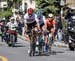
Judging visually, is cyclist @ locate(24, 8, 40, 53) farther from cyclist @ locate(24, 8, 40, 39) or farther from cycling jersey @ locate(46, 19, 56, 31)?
cycling jersey @ locate(46, 19, 56, 31)

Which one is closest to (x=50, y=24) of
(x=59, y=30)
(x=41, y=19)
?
(x=41, y=19)

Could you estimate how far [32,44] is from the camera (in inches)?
693

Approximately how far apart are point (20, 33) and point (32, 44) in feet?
67.1

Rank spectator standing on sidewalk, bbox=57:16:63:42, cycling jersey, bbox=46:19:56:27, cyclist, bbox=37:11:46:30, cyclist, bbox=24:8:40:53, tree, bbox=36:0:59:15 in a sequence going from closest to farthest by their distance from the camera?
cyclist, bbox=24:8:40:53 → cyclist, bbox=37:11:46:30 → cycling jersey, bbox=46:19:56:27 → spectator standing on sidewalk, bbox=57:16:63:42 → tree, bbox=36:0:59:15

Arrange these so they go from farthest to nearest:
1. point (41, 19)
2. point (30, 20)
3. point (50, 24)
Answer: point (50, 24) < point (41, 19) < point (30, 20)

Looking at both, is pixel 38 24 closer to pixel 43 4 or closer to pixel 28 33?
pixel 28 33

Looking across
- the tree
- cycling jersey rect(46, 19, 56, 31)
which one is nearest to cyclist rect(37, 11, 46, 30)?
cycling jersey rect(46, 19, 56, 31)

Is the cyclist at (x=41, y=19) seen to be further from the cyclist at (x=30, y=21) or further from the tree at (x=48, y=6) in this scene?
the tree at (x=48, y=6)

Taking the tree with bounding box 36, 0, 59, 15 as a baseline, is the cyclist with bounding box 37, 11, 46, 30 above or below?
below

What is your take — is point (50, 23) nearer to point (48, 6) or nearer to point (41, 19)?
point (41, 19)

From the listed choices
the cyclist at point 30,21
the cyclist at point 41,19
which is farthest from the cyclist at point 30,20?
the cyclist at point 41,19

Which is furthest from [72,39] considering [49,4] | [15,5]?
[15,5]

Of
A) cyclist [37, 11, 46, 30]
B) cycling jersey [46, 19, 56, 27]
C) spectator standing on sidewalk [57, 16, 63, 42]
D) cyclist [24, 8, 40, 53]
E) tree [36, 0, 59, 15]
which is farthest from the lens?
tree [36, 0, 59, 15]

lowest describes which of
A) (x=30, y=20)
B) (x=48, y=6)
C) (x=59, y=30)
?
(x=59, y=30)
